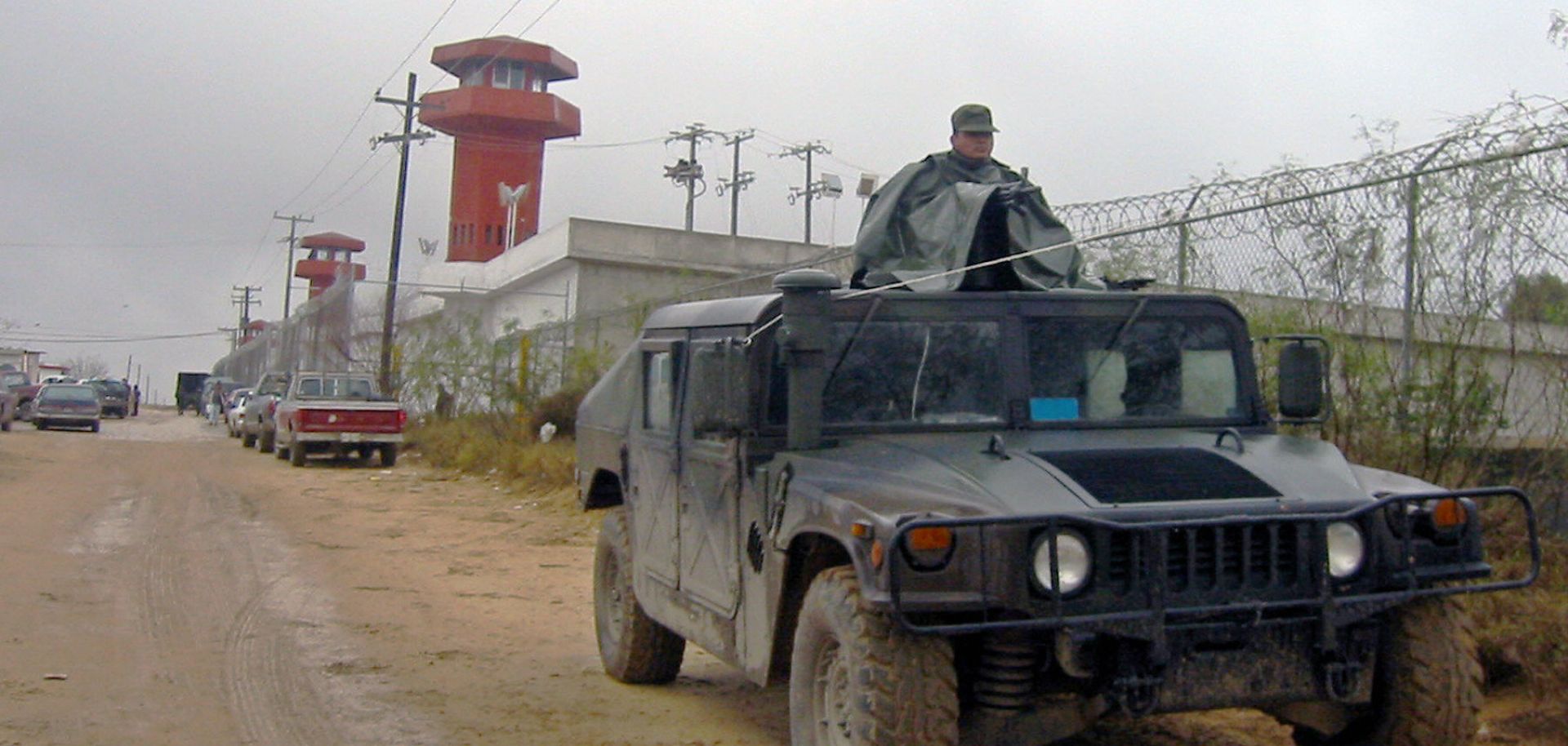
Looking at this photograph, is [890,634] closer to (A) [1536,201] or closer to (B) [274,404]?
(A) [1536,201]

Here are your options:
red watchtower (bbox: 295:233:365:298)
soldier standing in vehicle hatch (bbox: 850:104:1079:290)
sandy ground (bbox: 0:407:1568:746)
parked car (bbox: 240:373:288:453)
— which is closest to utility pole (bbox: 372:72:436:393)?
parked car (bbox: 240:373:288:453)

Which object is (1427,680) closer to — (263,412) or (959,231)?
(959,231)

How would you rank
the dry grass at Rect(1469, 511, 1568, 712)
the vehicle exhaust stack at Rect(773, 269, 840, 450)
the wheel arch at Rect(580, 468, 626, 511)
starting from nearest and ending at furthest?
the vehicle exhaust stack at Rect(773, 269, 840, 450)
the dry grass at Rect(1469, 511, 1568, 712)
the wheel arch at Rect(580, 468, 626, 511)

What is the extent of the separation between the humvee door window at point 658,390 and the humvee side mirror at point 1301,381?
8.10ft

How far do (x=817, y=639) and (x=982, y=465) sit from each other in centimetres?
78

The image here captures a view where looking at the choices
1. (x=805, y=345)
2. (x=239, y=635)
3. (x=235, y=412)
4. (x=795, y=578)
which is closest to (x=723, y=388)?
(x=805, y=345)

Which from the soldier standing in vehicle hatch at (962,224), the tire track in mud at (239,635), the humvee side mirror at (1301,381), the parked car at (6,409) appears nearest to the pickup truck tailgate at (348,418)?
the tire track in mud at (239,635)

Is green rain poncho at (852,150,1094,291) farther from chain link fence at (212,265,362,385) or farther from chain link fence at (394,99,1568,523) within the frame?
chain link fence at (212,265,362,385)

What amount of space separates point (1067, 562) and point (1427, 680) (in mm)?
1234

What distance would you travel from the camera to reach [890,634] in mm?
4422

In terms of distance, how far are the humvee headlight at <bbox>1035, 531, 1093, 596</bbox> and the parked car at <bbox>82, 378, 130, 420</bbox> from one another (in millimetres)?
52968

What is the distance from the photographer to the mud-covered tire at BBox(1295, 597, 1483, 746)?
4570 mm

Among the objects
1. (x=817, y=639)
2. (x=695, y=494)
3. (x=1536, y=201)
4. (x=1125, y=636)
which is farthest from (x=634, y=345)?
(x=1536, y=201)

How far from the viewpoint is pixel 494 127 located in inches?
2168
